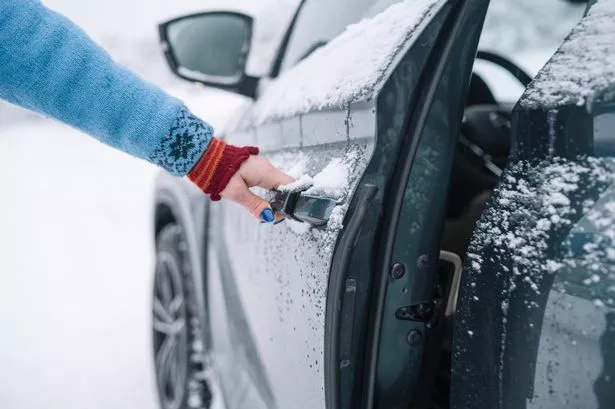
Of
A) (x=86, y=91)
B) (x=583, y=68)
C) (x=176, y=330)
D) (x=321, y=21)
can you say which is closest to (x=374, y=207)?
(x=583, y=68)

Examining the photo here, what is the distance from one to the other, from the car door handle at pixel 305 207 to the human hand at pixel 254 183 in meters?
0.03

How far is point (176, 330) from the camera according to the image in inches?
85.0

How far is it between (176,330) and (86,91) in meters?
1.44

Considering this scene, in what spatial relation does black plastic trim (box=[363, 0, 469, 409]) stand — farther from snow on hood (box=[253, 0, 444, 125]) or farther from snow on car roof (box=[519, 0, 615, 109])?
snow on car roof (box=[519, 0, 615, 109])

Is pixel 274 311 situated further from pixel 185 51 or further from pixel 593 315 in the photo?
pixel 185 51

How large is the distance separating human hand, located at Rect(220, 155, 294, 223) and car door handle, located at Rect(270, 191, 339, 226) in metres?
0.03

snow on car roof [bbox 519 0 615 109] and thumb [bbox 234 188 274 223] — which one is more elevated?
snow on car roof [bbox 519 0 615 109]

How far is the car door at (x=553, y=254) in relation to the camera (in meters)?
0.58

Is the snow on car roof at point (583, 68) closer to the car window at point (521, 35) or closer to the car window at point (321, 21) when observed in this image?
the car window at point (321, 21)

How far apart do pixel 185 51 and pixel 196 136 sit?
908 mm

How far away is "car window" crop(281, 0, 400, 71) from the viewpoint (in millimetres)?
1201

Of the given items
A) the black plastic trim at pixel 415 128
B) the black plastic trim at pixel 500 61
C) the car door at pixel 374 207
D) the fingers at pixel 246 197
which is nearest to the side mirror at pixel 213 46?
the car door at pixel 374 207

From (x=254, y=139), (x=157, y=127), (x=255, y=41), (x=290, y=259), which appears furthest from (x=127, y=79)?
(x=255, y=41)

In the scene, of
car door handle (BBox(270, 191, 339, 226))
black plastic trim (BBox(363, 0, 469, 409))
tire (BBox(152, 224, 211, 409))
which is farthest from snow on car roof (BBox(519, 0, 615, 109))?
tire (BBox(152, 224, 211, 409))
